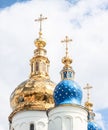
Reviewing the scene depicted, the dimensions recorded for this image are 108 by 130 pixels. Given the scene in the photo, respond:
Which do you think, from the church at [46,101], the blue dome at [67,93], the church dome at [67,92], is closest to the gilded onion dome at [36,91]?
the church at [46,101]

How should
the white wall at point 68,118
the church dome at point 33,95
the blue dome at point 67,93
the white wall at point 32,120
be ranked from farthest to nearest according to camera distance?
the church dome at point 33,95
the white wall at point 32,120
the blue dome at point 67,93
the white wall at point 68,118

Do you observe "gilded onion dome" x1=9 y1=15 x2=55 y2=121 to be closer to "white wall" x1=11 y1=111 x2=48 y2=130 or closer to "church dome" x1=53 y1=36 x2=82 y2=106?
"white wall" x1=11 y1=111 x2=48 y2=130

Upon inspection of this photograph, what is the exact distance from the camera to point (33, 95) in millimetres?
26734

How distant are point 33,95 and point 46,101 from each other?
0.71 m

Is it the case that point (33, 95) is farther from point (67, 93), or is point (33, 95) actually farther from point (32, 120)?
point (67, 93)

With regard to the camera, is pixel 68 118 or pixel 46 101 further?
pixel 46 101

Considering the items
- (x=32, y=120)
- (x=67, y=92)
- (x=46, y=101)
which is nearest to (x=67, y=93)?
(x=67, y=92)

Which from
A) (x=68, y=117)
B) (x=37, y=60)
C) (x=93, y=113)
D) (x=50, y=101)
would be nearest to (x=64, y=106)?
(x=68, y=117)

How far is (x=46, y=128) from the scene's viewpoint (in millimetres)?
26297

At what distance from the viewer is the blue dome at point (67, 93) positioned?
971 inches

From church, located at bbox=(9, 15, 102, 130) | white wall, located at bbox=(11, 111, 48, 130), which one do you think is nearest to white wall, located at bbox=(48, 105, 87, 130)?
church, located at bbox=(9, 15, 102, 130)

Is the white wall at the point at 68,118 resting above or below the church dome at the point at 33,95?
below

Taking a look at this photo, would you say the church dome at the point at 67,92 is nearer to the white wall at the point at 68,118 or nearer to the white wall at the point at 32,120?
the white wall at the point at 68,118

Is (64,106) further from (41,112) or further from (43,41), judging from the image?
(43,41)
